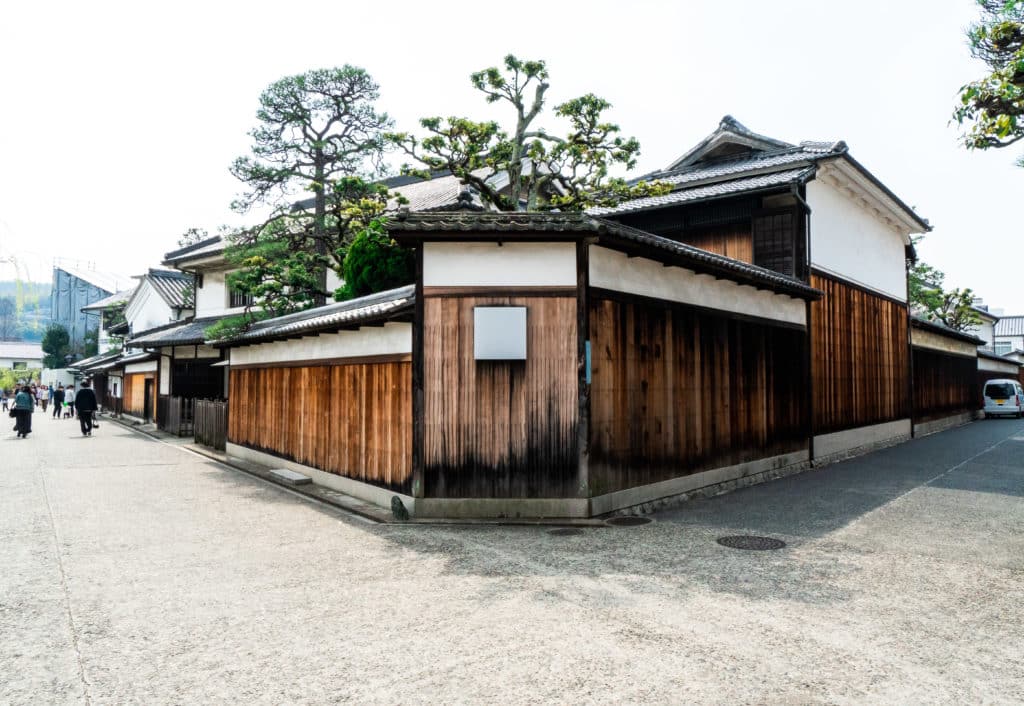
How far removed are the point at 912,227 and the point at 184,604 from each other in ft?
72.4

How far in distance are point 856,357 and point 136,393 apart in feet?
103

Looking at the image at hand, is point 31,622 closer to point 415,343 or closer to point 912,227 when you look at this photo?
point 415,343

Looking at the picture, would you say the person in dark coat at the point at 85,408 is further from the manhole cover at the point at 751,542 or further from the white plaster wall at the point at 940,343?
the white plaster wall at the point at 940,343

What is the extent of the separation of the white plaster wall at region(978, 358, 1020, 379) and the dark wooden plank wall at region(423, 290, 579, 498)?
108 ft

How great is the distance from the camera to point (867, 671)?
12.5 ft

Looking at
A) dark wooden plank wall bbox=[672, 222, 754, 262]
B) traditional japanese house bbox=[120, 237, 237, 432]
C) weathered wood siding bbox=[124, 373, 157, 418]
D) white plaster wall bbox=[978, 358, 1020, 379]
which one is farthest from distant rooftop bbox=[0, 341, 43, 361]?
white plaster wall bbox=[978, 358, 1020, 379]

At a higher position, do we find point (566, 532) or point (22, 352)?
point (22, 352)

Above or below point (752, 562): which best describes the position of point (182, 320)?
above

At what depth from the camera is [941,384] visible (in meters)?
24.3

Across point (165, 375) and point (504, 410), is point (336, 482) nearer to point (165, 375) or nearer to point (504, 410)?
point (504, 410)

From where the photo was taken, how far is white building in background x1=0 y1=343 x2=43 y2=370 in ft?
213

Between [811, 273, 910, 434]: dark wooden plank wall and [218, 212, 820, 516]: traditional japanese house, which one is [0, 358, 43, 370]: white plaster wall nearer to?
[218, 212, 820, 516]: traditional japanese house

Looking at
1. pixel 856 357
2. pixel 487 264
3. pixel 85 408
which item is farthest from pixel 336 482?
pixel 85 408

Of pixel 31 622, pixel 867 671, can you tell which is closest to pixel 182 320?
pixel 31 622
